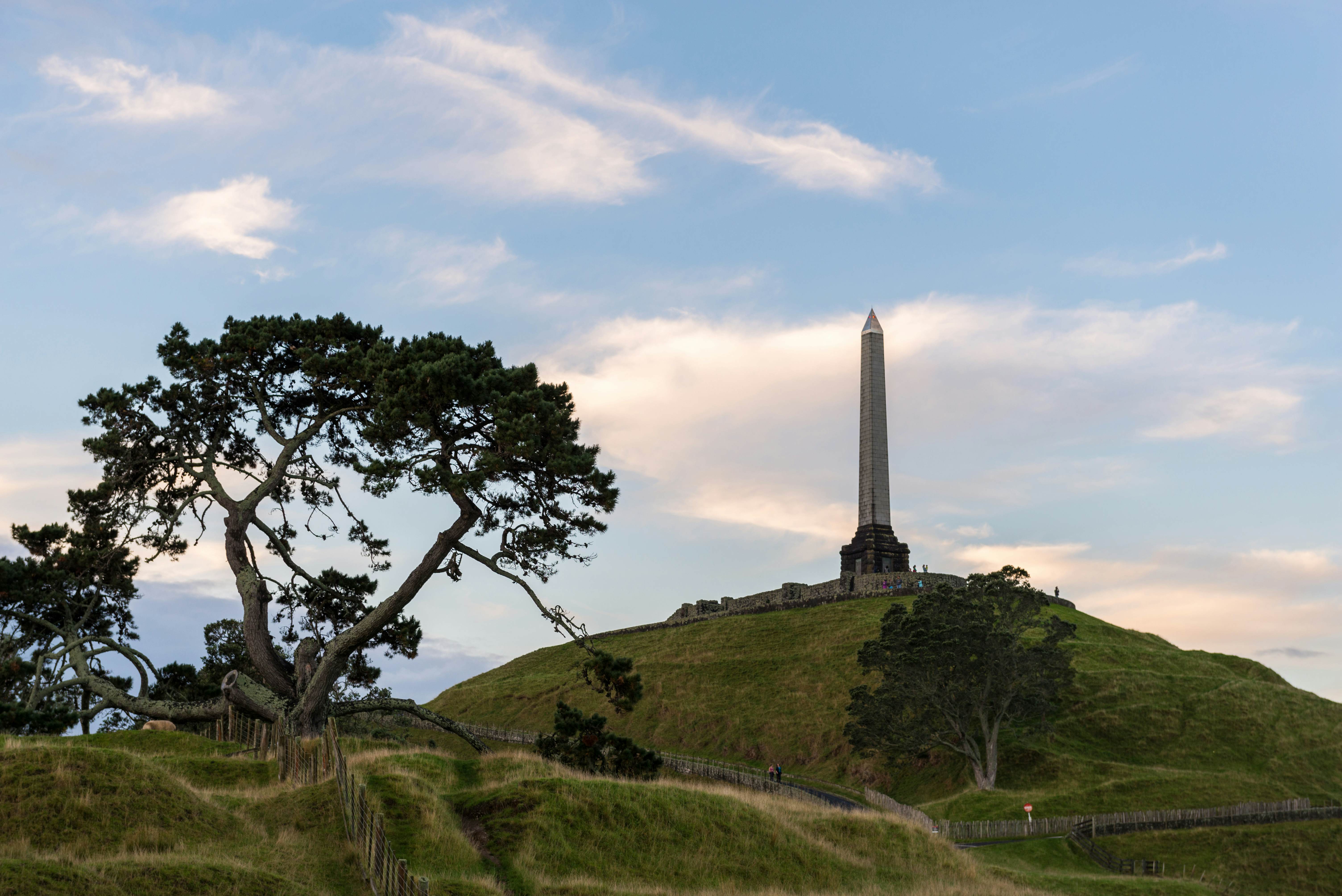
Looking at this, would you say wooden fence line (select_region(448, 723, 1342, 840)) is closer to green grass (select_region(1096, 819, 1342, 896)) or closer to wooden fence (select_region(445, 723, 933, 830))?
wooden fence (select_region(445, 723, 933, 830))

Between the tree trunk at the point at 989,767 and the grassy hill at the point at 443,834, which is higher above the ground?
the grassy hill at the point at 443,834

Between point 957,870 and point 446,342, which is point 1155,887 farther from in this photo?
point 446,342

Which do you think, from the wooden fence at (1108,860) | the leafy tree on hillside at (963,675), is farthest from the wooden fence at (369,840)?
the leafy tree on hillside at (963,675)

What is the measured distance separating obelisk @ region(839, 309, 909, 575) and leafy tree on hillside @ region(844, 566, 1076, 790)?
34135 millimetres

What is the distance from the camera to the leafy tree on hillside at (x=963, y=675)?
58.1 meters

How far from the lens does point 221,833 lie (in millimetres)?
21328

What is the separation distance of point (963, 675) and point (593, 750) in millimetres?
29995

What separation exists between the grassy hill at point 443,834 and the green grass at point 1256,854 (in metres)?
10.1

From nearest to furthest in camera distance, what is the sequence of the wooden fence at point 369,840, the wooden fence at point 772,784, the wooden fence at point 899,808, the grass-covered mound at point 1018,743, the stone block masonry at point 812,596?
the wooden fence at point 369,840 < the wooden fence at point 899,808 < the wooden fence at point 772,784 < the grass-covered mound at point 1018,743 < the stone block masonry at point 812,596

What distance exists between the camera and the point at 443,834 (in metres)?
23.7

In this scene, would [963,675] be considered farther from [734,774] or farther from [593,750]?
[593,750]

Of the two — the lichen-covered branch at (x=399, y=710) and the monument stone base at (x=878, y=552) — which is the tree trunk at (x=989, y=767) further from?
the monument stone base at (x=878, y=552)

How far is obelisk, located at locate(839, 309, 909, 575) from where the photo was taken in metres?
96.9

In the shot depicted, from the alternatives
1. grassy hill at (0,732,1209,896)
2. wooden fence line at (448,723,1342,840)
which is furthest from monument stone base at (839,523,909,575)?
grassy hill at (0,732,1209,896)
